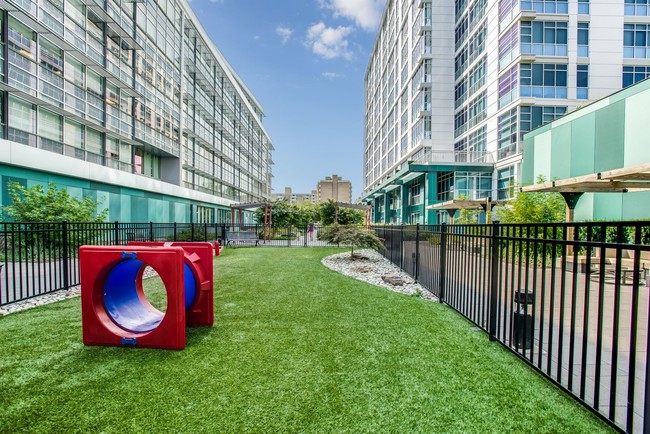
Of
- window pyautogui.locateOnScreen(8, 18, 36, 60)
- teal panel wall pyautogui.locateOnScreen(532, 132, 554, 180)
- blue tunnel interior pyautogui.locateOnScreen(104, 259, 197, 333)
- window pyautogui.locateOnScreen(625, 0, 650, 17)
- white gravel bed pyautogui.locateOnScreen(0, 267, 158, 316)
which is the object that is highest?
window pyautogui.locateOnScreen(625, 0, 650, 17)

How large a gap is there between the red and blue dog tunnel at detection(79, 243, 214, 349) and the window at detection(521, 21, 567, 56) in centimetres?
2882

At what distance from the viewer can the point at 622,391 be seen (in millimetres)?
3135

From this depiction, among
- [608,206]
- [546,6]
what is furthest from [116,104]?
[546,6]

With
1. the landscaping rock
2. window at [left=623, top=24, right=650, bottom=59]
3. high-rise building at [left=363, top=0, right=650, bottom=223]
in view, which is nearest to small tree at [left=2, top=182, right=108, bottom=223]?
the landscaping rock

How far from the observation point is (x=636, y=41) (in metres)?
23.9

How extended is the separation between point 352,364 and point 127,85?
2738cm

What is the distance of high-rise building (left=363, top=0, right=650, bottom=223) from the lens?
23.7 m

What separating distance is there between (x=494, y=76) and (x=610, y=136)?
524 inches

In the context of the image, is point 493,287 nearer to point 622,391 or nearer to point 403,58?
point 622,391

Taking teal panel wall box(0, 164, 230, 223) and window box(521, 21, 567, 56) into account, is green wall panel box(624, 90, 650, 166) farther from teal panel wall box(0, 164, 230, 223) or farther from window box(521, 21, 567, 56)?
teal panel wall box(0, 164, 230, 223)

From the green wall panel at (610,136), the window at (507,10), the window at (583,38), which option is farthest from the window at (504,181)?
the window at (507,10)

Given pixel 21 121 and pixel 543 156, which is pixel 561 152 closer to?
pixel 543 156

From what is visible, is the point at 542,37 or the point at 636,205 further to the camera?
the point at 542,37

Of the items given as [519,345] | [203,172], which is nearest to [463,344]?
[519,345]
